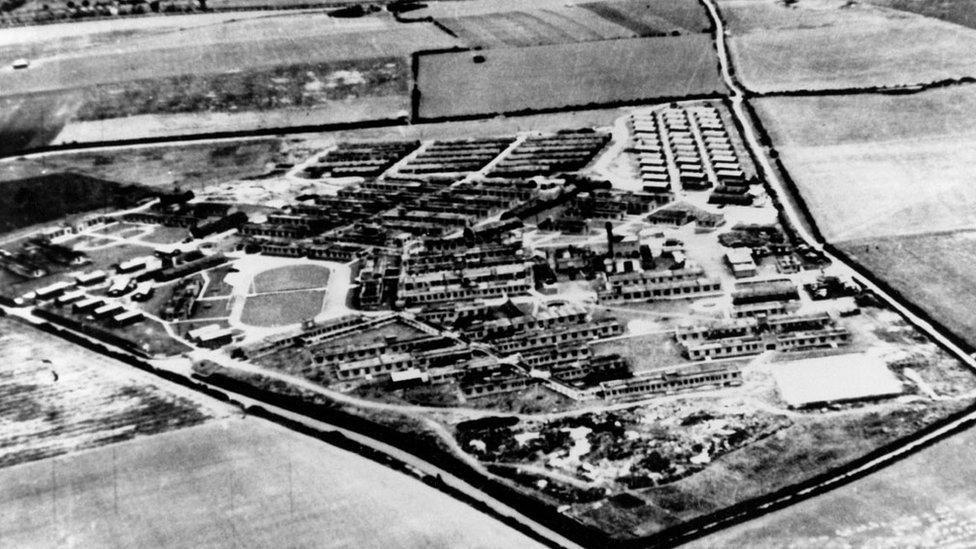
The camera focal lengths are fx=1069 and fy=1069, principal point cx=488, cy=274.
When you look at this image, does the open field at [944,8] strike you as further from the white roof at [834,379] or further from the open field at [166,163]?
the open field at [166,163]

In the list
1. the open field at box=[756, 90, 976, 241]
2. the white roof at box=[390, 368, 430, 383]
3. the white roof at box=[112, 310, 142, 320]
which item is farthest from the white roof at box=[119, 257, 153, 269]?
the open field at box=[756, 90, 976, 241]

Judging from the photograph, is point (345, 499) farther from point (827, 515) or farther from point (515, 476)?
point (827, 515)

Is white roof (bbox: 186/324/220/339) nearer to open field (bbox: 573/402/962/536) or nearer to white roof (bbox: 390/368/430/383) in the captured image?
white roof (bbox: 390/368/430/383)

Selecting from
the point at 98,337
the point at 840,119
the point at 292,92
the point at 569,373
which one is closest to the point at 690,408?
the point at 569,373

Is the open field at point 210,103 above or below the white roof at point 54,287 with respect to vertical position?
above

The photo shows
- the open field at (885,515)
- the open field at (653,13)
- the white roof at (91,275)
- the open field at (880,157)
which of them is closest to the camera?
the open field at (885,515)

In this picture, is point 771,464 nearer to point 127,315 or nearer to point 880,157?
point 127,315

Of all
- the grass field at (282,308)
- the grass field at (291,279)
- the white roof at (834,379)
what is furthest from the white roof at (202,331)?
the white roof at (834,379)
